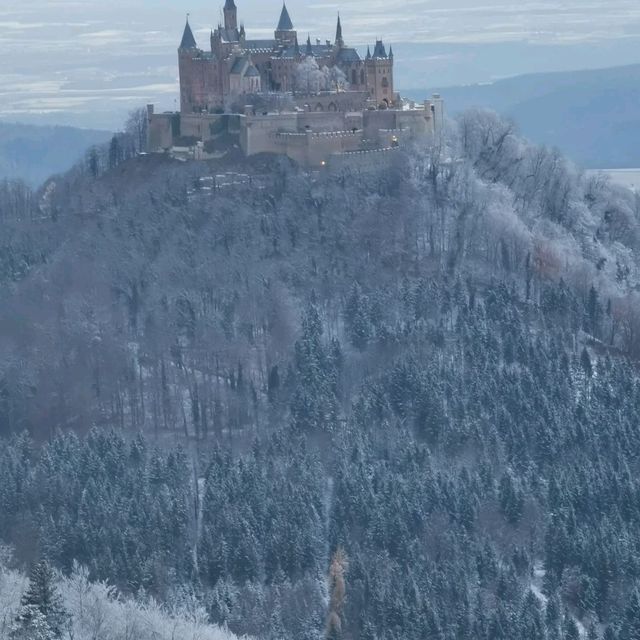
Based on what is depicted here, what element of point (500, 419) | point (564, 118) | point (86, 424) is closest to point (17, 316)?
point (86, 424)

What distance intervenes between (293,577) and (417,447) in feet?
24.4

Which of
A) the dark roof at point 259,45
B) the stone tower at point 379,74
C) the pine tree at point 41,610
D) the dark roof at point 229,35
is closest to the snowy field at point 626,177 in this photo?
the stone tower at point 379,74

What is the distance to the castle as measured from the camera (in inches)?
3041

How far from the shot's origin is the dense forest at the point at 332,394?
5650 centimetres

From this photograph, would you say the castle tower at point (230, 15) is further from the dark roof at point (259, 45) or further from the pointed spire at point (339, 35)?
the pointed spire at point (339, 35)

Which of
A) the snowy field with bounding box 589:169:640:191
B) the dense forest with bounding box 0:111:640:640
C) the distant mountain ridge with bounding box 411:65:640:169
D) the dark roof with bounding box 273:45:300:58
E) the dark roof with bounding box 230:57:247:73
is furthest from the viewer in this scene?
the distant mountain ridge with bounding box 411:65:640:169

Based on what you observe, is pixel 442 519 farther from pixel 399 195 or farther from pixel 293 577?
pixel 399 195

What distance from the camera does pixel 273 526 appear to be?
5862 centimetres

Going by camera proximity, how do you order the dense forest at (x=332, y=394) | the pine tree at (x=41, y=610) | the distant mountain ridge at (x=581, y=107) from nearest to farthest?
the pine tree at (x=41, y=610), the dense forest at (x=332, y=394), the distant mountain ridge at (x=581, y=107)

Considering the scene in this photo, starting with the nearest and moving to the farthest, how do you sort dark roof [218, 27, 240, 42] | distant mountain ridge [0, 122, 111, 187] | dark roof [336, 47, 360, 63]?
dark roof [218, 27, 240, 42], dark roof [336, 47, 360, 63], distant mountain ridge [0, 122, 111, 187]


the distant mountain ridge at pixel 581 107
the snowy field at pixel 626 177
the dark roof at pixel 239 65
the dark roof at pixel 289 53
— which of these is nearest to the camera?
the dark roof at pixel 239 65

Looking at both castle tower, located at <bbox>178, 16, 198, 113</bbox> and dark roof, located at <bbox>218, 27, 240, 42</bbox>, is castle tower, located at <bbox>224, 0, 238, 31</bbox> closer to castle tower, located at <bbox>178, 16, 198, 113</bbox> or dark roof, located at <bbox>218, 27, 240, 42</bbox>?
dark roof, located at <bbox>218, 27, 240, 42</bbox>

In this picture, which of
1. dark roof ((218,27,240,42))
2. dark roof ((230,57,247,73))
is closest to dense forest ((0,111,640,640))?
dark roof ((230,57,247,73))

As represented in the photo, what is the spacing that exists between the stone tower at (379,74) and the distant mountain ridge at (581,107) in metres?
25.5
